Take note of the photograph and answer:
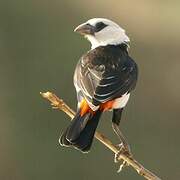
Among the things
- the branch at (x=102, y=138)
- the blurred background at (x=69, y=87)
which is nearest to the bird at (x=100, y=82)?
the branch at (x=102, y=138)

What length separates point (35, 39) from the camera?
15.2 metres

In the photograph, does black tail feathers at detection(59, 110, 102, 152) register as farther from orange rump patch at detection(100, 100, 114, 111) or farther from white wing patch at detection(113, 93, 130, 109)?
white wing patch at detection(113, 93, 130, 109)

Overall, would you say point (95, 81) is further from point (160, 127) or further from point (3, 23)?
point (3, 23)

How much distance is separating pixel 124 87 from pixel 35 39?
7.93 meters

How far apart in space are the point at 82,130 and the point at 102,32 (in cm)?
95

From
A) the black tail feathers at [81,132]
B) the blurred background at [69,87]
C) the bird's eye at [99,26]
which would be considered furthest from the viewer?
the blurred background at [69,87]

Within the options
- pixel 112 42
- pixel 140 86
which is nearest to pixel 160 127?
pixel 140 86

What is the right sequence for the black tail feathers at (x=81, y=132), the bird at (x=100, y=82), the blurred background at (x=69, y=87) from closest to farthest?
the black tail feathers at (x=81, y=132), the bird at (x=100, y=82), the blurred background at (x=69, y=87)

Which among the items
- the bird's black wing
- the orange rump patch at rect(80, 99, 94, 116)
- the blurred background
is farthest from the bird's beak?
the blurred background

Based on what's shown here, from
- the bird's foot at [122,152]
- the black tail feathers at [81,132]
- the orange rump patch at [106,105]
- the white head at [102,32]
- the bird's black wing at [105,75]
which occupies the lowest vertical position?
the bird's foot at [122,152]

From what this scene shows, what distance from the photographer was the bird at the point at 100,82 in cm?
703

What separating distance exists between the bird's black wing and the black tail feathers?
11cm

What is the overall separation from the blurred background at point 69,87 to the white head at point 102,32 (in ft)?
15.5

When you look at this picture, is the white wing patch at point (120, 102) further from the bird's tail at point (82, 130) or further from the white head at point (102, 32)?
the white head at point (102, 32)
